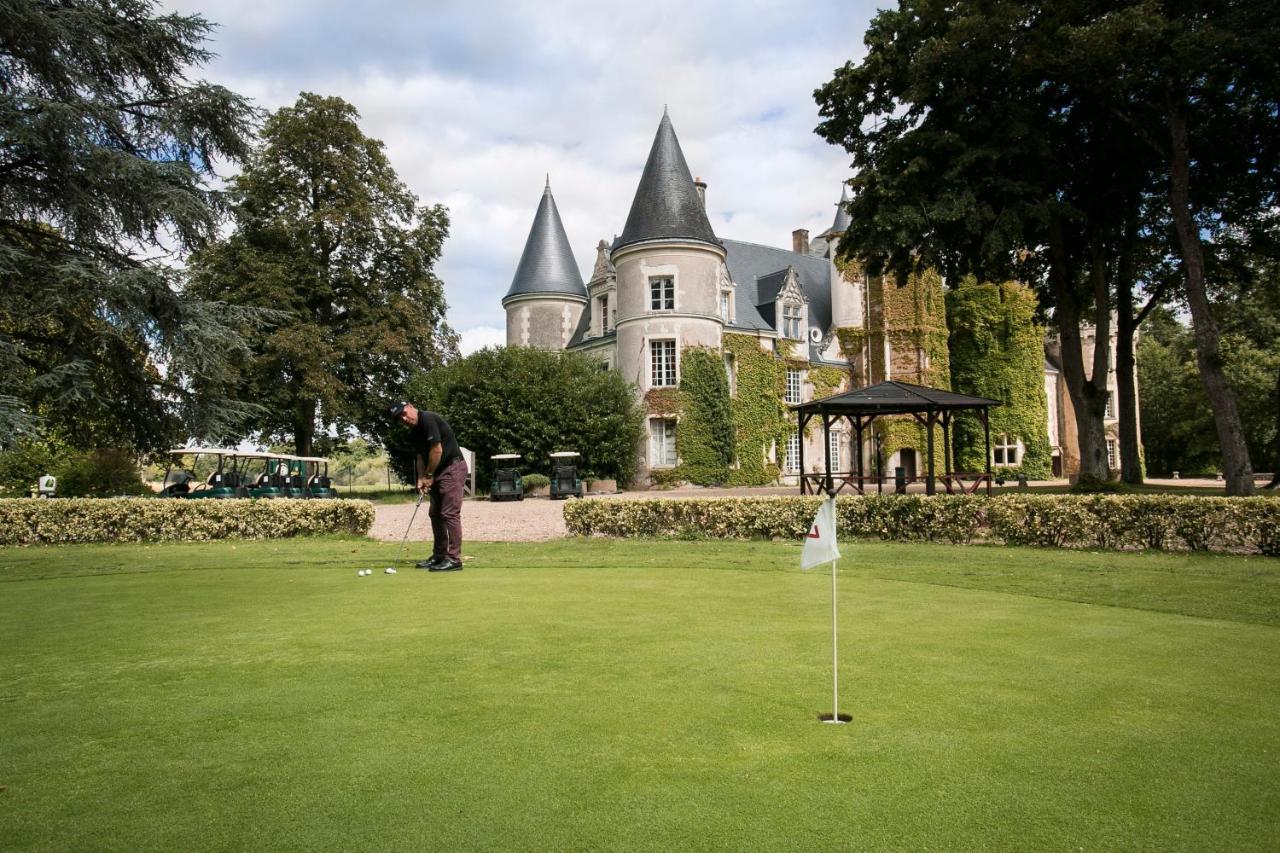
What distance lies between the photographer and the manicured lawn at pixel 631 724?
2.90 metres

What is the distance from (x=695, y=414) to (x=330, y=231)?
17.9 m

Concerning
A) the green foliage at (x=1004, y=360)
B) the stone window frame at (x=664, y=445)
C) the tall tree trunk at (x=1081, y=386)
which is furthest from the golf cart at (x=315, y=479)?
the green foliage at (x=1004, y=360)

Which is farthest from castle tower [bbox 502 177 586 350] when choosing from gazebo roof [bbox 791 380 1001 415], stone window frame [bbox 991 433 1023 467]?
gazebo roof [bbox 791 380 1001 415]

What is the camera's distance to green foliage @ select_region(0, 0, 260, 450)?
1447cm

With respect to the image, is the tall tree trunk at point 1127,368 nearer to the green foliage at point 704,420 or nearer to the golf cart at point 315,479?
the green foliage at point 704,420

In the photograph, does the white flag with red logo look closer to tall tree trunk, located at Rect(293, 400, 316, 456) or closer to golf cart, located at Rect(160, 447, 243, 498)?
golf cart, located at Rect(160, 447, 243, 498)

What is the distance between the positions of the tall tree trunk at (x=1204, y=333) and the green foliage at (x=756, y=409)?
23.5 meters

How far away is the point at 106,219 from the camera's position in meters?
15.6

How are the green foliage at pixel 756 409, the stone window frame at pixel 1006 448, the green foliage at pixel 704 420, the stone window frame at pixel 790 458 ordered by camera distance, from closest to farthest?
the green foliage at pixel 704 420 < the green foliage at pixel 756 409 < the stone window frame at pixel 790 458 < the stone window frame at pixel 1006 448

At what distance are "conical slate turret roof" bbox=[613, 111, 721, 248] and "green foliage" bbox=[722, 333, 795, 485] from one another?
5.72 meters

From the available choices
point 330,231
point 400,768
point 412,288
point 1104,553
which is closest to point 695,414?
point 412,288

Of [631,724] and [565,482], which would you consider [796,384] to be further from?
[631,724]

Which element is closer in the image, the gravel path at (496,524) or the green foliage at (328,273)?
the gravel path at (496,524)

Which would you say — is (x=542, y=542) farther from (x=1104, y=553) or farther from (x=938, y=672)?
(x=938, y=672)
